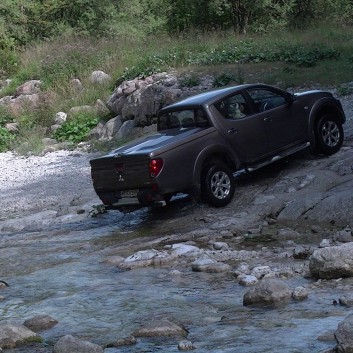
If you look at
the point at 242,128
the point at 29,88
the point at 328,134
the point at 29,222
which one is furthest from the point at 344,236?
the point at 29,88

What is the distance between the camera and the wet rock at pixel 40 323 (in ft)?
27.1

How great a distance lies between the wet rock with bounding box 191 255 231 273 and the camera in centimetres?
1001

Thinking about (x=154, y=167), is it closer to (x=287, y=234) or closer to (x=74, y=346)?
(x=287, y=234)

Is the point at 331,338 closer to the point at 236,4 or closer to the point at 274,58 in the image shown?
the point at 274,58

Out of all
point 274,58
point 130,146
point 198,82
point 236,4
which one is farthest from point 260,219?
point 236,4

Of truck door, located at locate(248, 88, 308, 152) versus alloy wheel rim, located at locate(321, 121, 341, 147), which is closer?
truck door, located at locate(248, 88, 308, 152)

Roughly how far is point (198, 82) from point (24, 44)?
1503cm

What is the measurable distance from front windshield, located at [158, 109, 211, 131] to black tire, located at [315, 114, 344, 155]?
229 cm

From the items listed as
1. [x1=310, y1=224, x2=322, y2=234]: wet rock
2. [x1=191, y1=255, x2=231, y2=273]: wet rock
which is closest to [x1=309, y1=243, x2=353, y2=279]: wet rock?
[x1=191, y1=255, x2=231, y2=273]: wet rock

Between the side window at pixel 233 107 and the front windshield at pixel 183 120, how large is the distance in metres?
0.32

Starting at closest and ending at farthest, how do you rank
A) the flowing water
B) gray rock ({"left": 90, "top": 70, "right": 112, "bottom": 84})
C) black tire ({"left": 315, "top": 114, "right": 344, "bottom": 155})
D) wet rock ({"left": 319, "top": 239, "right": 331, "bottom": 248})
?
the flowing water
wet rock ({"left": 319, "top": 239, "right": 331, "bottom": 248})
black tire ({"left": 315, "top": 114, "right": 344, "bottom": 155})
gray rock ({"left": 90, "top": 70, "right": 112, "bottom": 84})

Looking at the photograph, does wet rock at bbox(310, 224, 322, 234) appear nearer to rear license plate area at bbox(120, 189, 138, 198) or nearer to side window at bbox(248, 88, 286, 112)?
rear license plate area at bbox(120, 189, 138, 198)

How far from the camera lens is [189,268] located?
1034cm

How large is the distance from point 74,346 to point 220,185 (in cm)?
665
